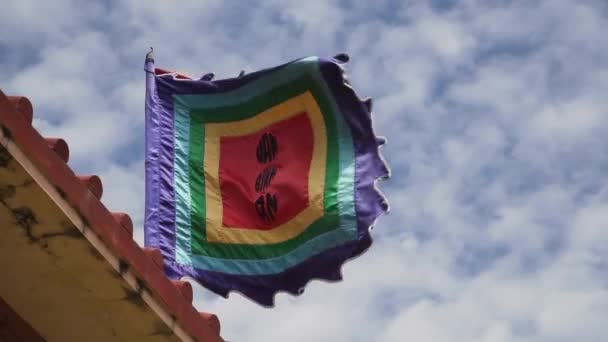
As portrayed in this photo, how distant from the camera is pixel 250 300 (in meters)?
6.69

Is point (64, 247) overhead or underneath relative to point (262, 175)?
underneath

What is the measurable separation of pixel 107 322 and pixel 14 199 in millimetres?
885

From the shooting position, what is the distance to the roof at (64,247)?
13.0 ft

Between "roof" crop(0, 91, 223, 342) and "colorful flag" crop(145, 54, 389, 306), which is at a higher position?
"colorful flag" crop(145, 54, 389, 306)

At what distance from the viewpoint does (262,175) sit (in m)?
7.21

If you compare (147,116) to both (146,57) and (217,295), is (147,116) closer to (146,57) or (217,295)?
(146,57)

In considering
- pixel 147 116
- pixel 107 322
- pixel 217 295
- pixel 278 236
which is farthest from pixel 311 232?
pixel 107 322

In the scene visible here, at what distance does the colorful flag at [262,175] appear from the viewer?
6.71 meters

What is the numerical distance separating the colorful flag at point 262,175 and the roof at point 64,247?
1.86m

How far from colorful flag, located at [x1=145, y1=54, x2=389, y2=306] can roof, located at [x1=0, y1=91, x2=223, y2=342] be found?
186 cm

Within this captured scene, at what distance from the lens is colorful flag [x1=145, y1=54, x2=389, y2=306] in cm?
671

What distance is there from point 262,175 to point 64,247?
303cm

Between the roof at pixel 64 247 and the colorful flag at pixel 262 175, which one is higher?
the colorful flag at pixel 262 175

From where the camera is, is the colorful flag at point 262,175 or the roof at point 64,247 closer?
the roof at point 64,247
